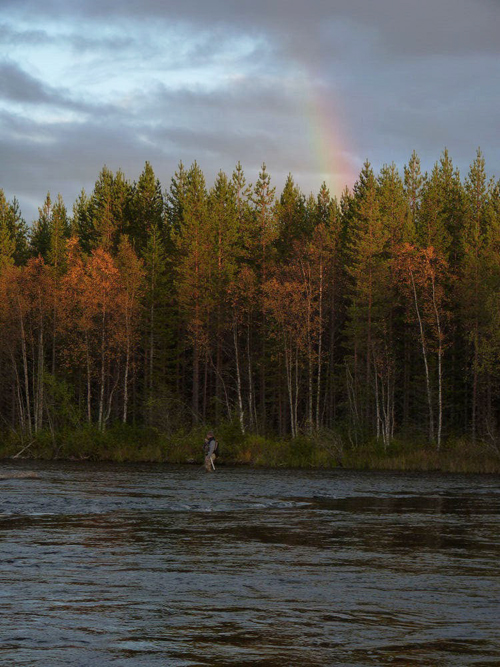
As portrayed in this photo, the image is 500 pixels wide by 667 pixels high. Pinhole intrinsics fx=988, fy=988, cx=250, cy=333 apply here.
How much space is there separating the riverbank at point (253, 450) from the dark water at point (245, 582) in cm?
2469

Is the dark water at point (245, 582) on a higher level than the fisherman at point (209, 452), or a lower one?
lower

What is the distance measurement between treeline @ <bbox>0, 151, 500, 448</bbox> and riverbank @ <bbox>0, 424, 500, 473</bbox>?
4.96ft

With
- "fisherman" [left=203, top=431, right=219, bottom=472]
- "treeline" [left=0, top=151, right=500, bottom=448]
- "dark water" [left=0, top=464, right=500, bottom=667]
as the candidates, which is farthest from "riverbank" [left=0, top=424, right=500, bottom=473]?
"dark water" [left=0, top=464, right=500, bottom=667]

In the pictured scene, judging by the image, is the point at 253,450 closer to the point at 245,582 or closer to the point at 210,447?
the point at 210,447

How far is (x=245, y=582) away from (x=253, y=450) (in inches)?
1739

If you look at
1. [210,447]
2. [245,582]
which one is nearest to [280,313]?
[210,447]

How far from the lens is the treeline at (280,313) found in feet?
224

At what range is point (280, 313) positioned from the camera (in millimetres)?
68500

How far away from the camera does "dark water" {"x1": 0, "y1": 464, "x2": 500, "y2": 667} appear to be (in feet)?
32.6

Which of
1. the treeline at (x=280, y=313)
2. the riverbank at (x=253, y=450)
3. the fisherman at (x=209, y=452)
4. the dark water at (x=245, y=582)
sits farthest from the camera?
the treeline at (x=280, y=313)

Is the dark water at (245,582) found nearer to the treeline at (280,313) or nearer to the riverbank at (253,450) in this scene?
the riverbank at (253,450)

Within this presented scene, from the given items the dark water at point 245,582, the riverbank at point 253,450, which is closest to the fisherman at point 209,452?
the riverbank at point 253,450

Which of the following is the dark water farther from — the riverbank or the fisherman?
the riverbank

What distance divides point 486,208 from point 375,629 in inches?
3050
